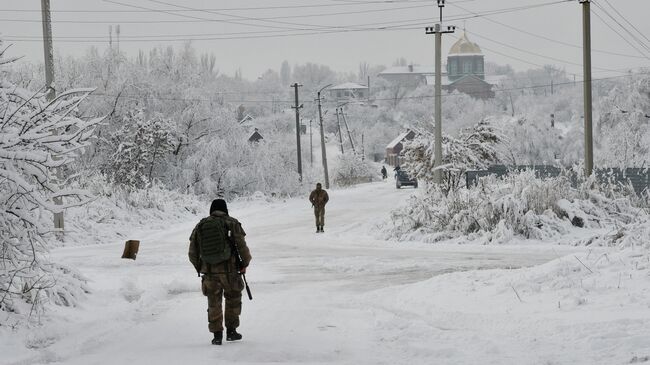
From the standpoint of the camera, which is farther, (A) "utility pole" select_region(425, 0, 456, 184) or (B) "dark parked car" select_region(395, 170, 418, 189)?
(B) "dark parked car" select_region(395, 170, 418, 189)

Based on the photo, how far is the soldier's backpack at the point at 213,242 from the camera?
9.53m

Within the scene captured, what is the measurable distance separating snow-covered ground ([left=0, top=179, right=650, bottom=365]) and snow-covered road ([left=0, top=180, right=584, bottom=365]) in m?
0.03

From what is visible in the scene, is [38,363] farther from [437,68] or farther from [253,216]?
[253,216]

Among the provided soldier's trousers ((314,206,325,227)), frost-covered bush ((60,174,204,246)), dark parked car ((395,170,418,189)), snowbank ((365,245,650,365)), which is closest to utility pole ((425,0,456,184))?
soldier's trousers ((314,206,325,227))

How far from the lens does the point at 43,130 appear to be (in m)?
10.4

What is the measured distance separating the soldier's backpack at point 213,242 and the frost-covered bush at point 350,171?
66.2 meters

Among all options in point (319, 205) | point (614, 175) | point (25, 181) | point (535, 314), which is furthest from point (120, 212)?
point (535, 314)

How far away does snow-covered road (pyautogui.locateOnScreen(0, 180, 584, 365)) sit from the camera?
8914 mm

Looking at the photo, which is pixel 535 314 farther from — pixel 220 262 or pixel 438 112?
pixel 438 112

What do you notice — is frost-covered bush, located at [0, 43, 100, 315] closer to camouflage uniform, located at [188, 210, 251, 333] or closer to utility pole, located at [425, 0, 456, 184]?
camouflage uniform, located at [188, 210, 251, 333]

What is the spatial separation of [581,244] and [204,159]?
29.5 metres

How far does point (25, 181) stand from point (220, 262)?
2.43m

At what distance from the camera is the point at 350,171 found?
80000 millimetres

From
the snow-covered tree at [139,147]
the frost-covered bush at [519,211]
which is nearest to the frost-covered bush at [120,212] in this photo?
the snow-covered tree at [139,147]
